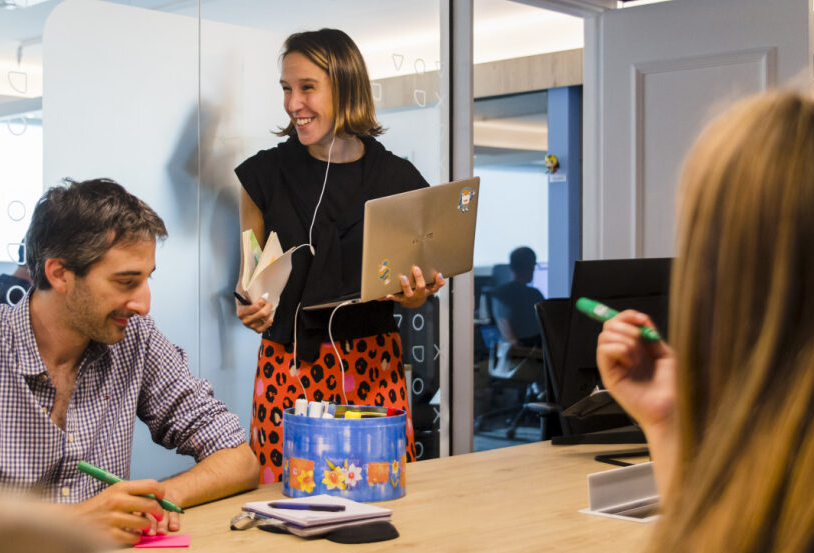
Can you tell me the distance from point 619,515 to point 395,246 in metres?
0.93

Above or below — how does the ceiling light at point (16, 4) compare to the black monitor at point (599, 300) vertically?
above

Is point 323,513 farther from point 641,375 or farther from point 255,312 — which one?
point 255,312

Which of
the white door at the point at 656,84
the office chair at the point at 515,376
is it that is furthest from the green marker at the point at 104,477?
the office chair at the point at 515,376

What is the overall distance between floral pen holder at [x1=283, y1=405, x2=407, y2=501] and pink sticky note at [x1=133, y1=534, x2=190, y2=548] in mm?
298

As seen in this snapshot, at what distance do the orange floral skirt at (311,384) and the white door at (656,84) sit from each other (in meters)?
1.82

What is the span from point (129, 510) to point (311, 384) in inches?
40.7

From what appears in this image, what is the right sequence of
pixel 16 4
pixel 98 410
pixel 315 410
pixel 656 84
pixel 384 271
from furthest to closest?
pixel 656 84
pixel 16 4
pixel 384 271
pixel 98 410
pixel 315 410

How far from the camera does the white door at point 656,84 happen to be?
12.3ft

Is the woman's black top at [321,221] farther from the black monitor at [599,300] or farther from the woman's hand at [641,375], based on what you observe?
the woman's hand at [641,375]

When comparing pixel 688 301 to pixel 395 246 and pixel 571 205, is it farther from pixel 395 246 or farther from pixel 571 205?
pixel 571 205

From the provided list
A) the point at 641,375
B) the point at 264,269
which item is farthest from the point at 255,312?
the point at 641,375

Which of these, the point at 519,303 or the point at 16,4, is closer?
the point at 16,4

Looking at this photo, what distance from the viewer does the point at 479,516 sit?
5.24 feet

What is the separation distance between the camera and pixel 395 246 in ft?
7.64
